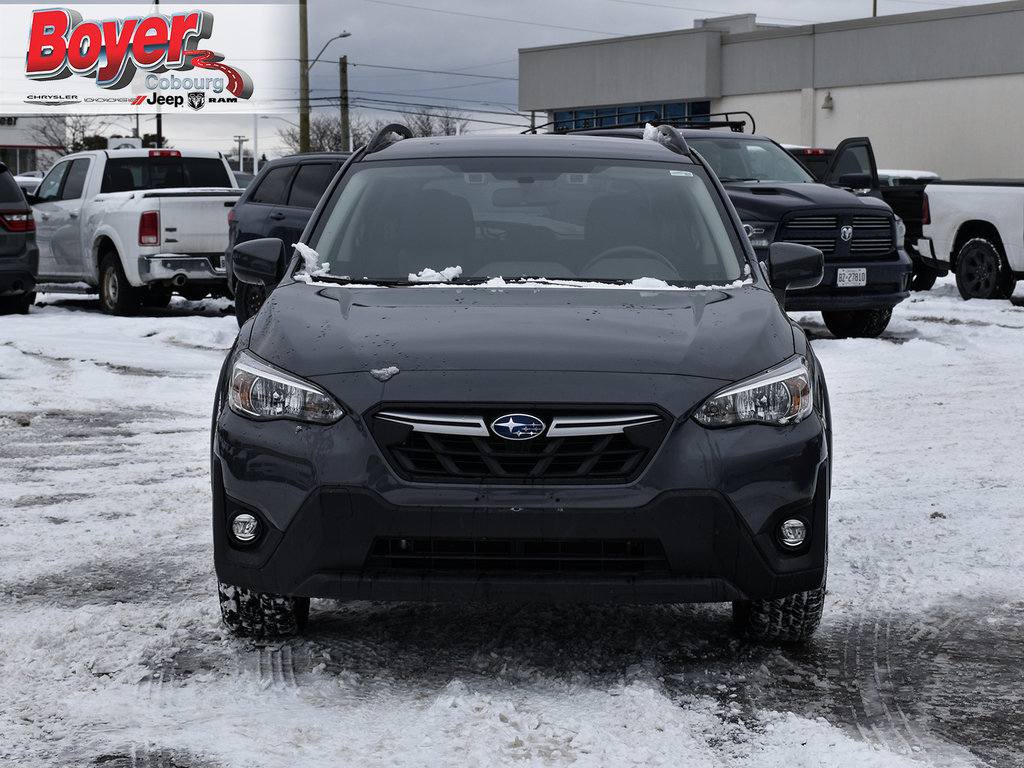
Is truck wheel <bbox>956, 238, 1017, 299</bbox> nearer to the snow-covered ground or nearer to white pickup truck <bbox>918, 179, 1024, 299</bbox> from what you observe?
white pickup truck <bbox>918, 179, 1024, 299</bbox>

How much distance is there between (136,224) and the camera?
49.8 ft

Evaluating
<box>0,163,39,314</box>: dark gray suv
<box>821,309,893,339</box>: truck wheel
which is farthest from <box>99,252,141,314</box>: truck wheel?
<box>821,309,893,339</box>: truck wheel

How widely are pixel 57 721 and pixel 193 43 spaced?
50469 mm

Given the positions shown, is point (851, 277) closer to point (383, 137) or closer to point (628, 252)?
point (383, 137)

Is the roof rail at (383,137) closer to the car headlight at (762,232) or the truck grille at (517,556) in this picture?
the truck grille at (517,556)

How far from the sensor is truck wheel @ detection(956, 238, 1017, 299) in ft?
55.2

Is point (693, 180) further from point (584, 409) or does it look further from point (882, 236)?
point (882, 236)

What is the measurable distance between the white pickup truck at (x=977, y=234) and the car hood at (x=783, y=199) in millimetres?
3525

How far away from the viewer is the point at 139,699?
398 centimetres

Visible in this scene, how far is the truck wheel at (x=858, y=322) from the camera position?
1374 centimetres

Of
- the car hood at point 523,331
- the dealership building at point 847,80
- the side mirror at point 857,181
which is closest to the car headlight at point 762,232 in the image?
the side mirror at point 857,181

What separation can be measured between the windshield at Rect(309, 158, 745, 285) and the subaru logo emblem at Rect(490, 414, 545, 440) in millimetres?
1138

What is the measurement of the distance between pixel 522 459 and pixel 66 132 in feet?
339

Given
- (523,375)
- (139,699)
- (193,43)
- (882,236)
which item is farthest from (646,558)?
(193,43)
